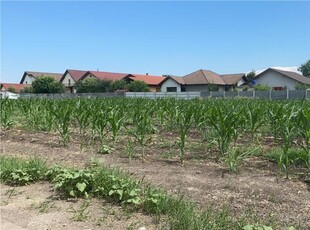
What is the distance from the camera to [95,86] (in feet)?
205

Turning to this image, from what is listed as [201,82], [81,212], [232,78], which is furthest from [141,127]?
[232,78]

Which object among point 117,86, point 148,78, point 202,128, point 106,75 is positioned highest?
point 106,75

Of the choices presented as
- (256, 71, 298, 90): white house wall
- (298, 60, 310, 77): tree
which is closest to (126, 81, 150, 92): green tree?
(256, 71, 298, 90): white house wall

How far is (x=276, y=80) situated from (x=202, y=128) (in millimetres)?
59362

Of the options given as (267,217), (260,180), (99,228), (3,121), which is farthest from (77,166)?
(3,121)

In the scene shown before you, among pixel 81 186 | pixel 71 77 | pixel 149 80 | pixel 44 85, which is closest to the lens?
Result: pixel 81 186

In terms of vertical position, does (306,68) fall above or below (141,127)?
above

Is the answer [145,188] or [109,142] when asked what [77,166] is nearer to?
[145,188]

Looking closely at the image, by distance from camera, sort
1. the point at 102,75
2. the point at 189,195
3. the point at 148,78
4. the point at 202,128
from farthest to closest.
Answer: the point at 148,78, the point at 102,75, the point at 202,128, the point at 189,195

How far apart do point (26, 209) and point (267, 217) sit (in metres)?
2.85

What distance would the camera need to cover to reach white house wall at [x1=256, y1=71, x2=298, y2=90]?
6222cm

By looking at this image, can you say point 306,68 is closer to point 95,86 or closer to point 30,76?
point 95,86

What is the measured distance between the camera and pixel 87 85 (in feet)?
207

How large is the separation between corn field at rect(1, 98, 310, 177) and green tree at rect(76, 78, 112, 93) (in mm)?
49335
